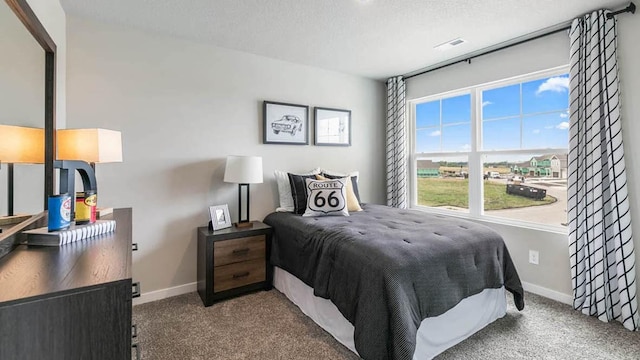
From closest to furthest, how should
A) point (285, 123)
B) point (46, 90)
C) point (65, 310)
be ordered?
point (65, 310) → point (46, 90) → point (285, 123)

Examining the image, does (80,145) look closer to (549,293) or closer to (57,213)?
(57,213)

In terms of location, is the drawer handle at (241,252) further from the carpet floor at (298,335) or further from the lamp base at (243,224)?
the carpet floor at (298,335)

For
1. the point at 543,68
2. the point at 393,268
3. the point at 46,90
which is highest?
the point at 543,68

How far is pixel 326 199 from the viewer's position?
286 cm

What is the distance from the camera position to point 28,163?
1349mm

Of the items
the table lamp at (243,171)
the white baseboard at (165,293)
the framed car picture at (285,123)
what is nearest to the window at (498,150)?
the framed car picture at (285,123)

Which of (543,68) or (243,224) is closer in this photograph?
(543,68)

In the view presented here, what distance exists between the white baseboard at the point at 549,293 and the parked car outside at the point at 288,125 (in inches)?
110

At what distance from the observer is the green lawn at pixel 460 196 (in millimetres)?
3014

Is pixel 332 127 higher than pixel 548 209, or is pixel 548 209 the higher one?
pixel 332 127

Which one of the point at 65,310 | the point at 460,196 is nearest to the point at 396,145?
the point at 460,196

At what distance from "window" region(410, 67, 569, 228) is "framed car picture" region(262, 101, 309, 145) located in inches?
61.7

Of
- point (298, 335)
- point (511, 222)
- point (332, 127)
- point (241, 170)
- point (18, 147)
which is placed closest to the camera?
point (18, 147)

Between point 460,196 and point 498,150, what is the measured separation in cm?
66
